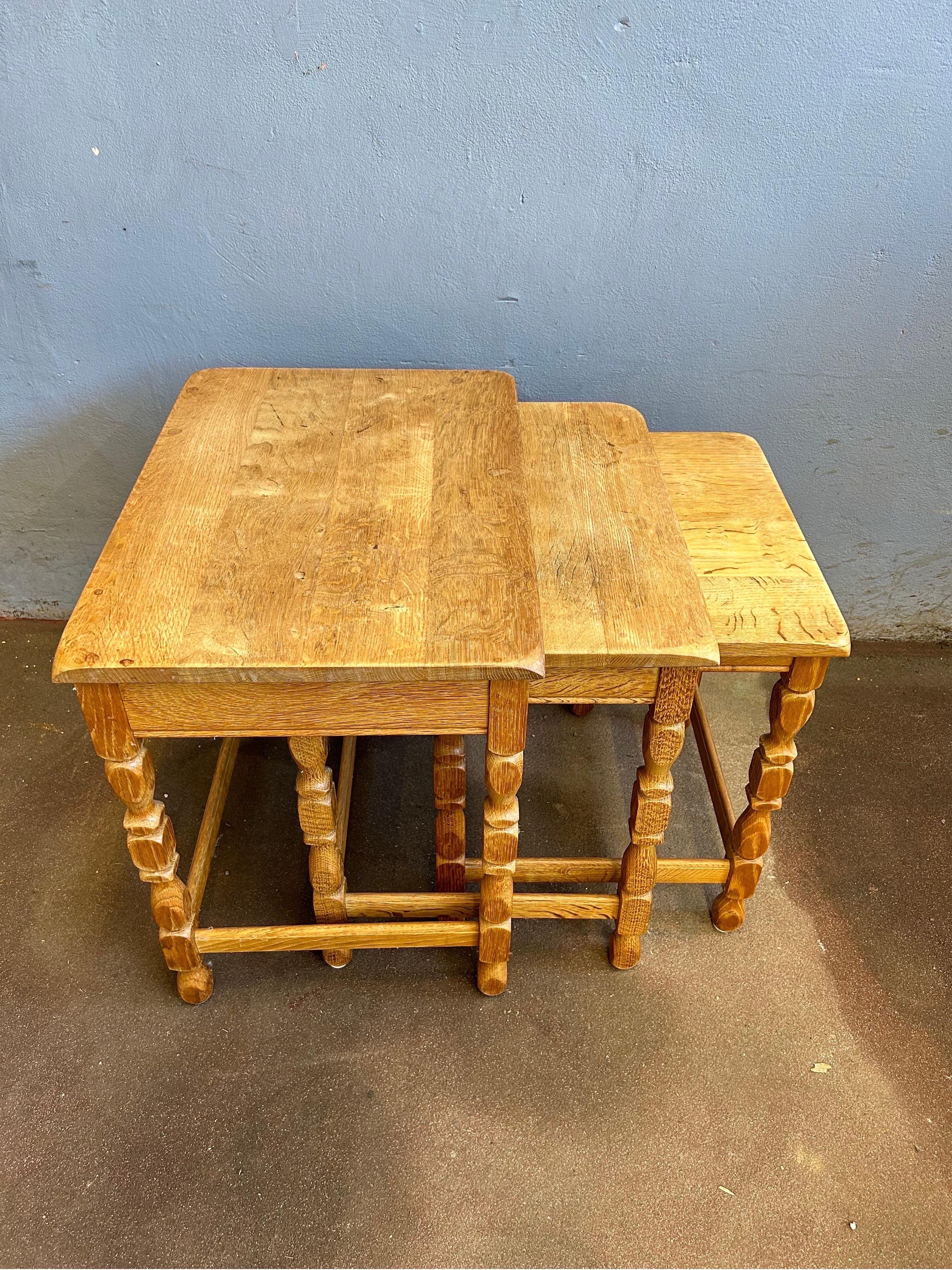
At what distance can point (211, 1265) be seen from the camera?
4.73ft

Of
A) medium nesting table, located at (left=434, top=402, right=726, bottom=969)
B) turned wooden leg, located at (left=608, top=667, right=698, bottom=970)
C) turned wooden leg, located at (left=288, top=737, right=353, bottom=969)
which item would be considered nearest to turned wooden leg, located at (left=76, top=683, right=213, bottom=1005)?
→ turned wooden leg, located at (left=288, top=737, right=353, bottom=969)

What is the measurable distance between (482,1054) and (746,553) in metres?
1.03

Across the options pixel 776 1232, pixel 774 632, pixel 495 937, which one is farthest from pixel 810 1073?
pixel 774 632

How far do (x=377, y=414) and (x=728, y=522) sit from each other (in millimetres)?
695

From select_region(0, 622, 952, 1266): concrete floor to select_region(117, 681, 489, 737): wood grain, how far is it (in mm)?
696

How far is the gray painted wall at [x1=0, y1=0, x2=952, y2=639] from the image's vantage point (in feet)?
5.68

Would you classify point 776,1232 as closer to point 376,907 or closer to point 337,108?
point 376,907

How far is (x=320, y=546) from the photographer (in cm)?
144

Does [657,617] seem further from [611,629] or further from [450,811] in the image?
[450,811]

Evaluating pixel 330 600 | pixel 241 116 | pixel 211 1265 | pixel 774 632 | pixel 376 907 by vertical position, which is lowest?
pixel 211 1265

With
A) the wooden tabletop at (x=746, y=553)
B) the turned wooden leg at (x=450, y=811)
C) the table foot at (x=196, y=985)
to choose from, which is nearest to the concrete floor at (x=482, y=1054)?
the table foot at (x=196, y=985)

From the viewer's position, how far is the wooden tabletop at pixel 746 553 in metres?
1.52

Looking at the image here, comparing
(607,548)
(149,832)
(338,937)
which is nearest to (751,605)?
(607,548)

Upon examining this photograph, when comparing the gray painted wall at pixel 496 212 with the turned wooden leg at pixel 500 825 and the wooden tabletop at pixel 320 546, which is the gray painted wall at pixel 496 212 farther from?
the turned wooden leg at pixel 500 825
